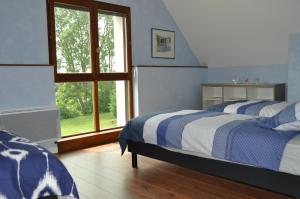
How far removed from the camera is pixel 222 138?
6.98 ft

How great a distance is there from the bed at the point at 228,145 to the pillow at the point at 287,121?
29 mm

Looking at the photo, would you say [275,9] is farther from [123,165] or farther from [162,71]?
[123,165]

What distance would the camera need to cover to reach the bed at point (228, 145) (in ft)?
6.10

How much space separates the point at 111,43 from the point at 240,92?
235cm

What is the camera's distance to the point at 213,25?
4.60 m

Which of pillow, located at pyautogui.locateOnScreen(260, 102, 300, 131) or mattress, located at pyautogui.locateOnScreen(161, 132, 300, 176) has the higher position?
pillow, located at pyautogui.locateOnScreen(260, 102, 300, 131)

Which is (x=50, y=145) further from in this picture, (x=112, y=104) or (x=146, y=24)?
(x=146, y=24)

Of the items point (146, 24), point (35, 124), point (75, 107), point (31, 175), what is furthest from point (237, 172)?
point (146, 24)

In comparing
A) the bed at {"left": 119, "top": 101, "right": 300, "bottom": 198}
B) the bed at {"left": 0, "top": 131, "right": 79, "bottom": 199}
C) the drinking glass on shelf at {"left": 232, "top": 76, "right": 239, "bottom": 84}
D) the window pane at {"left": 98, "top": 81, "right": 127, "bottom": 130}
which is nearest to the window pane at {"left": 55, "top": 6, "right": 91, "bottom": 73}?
the window pane at {"left": 98, "top": 81, "right": 127, "bottom": 130}

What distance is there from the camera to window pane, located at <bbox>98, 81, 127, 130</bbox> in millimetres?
4214

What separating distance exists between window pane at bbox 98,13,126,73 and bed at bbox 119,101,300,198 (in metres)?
1.56

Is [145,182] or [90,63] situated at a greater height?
[90,63]

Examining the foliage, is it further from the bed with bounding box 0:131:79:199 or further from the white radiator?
the bed with bounding box 0:131:79:199

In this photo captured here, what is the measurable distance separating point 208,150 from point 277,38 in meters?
2.75
